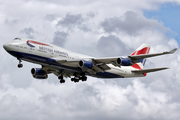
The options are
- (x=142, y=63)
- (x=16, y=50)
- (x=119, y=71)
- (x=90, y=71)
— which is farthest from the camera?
(x=142, y=63)

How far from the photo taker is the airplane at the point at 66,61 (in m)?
55.5

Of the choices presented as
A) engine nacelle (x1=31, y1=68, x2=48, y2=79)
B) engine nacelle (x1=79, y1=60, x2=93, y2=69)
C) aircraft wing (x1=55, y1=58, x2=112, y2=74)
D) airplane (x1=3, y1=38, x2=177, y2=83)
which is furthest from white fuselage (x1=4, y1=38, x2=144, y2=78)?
engine nacelle (x1=31, y1=68, x2=48, y2=79)

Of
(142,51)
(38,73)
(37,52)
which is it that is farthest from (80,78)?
(142,51)

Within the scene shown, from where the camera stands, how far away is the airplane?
182 feet

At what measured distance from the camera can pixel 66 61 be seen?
190 ft

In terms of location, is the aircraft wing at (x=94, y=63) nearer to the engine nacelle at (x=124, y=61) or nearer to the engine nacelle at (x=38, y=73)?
the engine nacelle at (x=124, y=61)

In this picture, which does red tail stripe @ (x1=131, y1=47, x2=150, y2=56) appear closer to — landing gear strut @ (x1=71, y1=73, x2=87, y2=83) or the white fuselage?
landing gear strut @ (x1=71, y1=73, x2=87, y2=83)

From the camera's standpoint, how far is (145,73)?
7019 cm

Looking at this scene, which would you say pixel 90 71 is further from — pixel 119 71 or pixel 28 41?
pixel 28 41

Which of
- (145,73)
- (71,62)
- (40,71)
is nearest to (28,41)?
(71,62)

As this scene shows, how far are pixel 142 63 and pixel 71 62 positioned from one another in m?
22.1

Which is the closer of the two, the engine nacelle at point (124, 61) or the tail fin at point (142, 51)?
the engine nacelle at point (124, 61)

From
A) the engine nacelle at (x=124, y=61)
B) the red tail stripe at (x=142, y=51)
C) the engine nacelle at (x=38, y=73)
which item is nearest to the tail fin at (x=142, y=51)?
the red tail stripe at (x=142, y=51)

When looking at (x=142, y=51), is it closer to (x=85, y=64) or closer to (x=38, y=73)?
(x=85, y=64)
